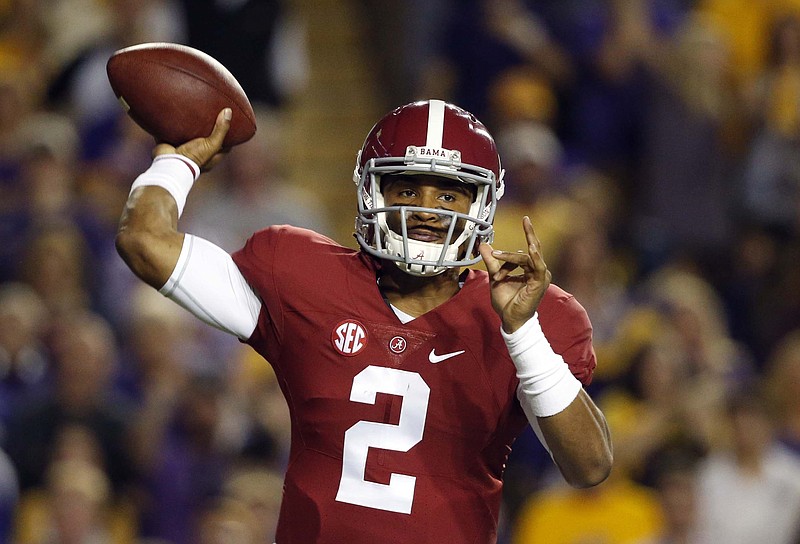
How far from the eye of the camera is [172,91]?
9.50 ft

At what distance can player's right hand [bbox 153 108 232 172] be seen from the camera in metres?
Answer: 2.93

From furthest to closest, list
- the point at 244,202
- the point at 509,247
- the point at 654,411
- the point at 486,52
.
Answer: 1. the point at 486,52
2. the point at 244,202
3. the point at 509,247
4. the point at 654,411

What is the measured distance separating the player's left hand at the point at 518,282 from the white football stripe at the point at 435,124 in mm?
309

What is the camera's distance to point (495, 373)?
9.19 feet

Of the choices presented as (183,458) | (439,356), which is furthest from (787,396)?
(439,356)

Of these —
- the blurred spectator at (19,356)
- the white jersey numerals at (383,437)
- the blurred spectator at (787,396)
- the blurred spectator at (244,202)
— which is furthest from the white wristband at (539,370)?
the blurred spectator at (244,202)

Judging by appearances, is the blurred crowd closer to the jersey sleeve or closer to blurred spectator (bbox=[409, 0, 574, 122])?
blurred spectator (bbox=[409, 0, 574, 122])

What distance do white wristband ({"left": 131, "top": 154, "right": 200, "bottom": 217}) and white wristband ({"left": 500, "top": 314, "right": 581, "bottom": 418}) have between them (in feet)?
2.37

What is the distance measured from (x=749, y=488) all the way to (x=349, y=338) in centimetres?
295

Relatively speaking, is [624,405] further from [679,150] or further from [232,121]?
[232,121]

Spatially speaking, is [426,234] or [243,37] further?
[243,37]

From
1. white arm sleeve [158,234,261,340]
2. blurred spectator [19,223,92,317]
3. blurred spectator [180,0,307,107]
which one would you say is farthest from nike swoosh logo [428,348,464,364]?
blurred spectator [180,0,307,107]

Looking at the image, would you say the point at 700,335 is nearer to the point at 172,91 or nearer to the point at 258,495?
the point at 258,495

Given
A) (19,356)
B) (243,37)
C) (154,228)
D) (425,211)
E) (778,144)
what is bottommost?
(154,228)
